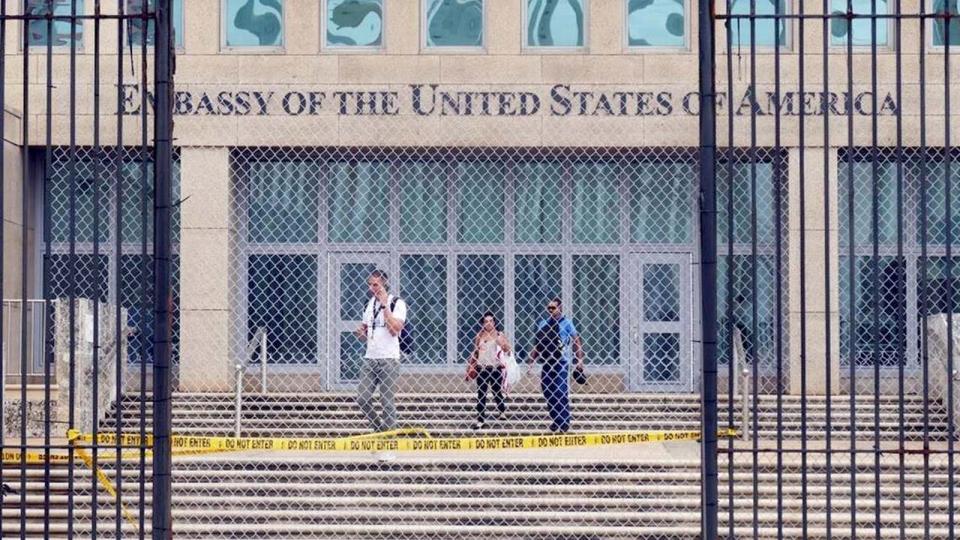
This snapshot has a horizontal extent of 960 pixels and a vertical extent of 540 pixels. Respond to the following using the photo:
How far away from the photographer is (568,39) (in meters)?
18.9

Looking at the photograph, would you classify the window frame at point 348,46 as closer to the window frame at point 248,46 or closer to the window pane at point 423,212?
the window frame at point 248,46

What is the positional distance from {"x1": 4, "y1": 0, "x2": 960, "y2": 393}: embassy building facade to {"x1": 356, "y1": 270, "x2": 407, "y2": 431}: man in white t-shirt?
4.15m

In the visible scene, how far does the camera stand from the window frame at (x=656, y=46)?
1870cm

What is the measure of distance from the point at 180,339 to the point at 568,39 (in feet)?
18.4

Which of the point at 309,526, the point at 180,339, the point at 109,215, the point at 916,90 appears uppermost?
the point at 916,90

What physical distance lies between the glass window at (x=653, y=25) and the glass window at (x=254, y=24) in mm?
4072

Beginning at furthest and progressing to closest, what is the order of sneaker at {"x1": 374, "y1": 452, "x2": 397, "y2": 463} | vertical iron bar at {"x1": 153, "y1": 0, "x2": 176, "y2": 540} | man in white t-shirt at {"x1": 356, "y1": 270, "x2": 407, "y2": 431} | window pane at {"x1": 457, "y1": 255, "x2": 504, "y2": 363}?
window pane at {"x1": 457, "y1": 255, "x2": 504, "y2": 363} < man in white t-shirt at {"x1": 356, "y1": 270, "x2": 407, "y2": 431} < sneaker at {"x1": 374, "y1": 452, "x2": 397, "y2": 463} < vertical iron bar at {"x1": 153, "y1": 0, "x2": 176, "y2": 540}

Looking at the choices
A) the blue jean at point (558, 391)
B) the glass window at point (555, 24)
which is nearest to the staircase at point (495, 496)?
the blue jean at point (558, 391)

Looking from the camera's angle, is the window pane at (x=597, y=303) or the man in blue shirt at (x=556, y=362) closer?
the man in blue shirt at (x=556, y=362)

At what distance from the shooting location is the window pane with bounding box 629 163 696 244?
19.2 m

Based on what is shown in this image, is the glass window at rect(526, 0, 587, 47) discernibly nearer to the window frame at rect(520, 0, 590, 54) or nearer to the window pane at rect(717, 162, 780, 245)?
the window frame at rect(520, 0, 590, 54)

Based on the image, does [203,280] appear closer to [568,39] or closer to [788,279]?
[568,39]

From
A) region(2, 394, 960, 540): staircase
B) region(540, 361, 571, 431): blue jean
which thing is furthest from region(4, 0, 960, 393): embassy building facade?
region(2, 394, 960, 540): staircase

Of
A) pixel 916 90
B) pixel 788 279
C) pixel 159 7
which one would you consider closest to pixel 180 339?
pixel 788 279
